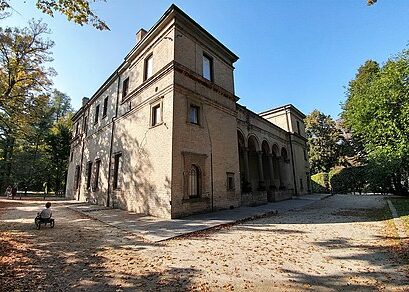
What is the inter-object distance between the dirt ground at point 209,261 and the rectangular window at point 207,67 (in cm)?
1009

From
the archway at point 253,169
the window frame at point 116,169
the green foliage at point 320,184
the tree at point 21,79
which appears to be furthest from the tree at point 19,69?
the green foliage at point 320,184

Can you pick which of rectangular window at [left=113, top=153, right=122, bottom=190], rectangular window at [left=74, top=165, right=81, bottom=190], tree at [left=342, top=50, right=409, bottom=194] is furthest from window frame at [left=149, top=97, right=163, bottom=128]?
rectangular window at [left=74, top=165, right=81, bottom=190]

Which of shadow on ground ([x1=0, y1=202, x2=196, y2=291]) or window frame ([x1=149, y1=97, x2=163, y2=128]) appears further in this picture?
window frame ([x1=149, y1=97, x2=163, y2=128])

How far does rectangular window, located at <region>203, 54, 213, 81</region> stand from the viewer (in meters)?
14.4

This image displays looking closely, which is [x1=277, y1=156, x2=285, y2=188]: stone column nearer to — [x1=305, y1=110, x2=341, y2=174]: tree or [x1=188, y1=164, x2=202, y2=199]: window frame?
[x1=188, y1=164, x2=202, y2=199]: window frame

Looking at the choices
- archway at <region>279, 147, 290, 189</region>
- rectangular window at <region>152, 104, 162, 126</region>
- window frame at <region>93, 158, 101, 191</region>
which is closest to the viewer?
rectangular window at <region>152, 104, 162, 126</region>

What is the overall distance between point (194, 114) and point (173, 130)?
238 centimetres

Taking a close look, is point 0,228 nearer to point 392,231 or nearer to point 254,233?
point 254,233

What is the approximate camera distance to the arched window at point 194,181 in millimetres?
11789

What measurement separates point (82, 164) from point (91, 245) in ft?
59.8

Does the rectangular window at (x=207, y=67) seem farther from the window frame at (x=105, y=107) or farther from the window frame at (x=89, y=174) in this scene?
the window frame at (x=89, y=174)

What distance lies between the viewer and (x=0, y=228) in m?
8.51

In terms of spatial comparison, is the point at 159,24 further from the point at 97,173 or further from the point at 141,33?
the point at 97,173

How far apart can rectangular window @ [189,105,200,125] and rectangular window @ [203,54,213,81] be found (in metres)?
2.60
